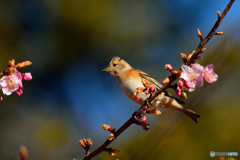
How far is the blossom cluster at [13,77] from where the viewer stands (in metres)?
1.41

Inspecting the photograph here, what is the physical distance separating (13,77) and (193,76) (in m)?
0.88

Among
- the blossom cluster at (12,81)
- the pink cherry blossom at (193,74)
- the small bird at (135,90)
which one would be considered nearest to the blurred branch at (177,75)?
the pink cherry blossom at (193,74)

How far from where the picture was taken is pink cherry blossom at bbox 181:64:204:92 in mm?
1443

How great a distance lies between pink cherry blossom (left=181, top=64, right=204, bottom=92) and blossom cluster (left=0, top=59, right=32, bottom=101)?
0.75 metres

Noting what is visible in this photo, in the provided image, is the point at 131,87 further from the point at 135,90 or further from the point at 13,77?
the point at 13,77

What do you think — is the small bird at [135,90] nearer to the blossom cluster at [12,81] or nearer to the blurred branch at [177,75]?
the blurred branch at [177,75]

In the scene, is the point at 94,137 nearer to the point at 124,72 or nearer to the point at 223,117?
the point at 124,72

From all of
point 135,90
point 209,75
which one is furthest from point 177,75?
point 135,90

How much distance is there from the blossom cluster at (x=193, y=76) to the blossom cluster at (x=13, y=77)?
751 mm

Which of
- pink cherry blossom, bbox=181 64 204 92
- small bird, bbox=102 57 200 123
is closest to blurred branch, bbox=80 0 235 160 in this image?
pink cherry blossom, bbox=181 64 204 92

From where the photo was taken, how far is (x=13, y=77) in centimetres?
144

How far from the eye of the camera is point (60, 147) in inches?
213

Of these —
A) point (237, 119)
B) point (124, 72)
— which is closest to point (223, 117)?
point (237, 119)

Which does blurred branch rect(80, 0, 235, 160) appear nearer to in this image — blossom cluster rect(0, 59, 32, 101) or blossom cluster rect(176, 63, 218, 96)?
blossom cluster rect(176, 63, 218, 96)
